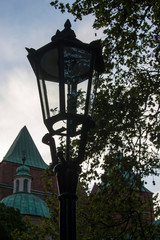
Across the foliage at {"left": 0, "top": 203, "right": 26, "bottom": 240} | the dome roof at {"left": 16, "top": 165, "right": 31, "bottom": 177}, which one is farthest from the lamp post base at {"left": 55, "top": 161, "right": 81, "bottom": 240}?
the dome roof at {"left": 16, "top": 165, "right": 31, "bottom": 177}

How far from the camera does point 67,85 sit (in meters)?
3.88

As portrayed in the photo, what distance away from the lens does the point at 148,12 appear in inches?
374

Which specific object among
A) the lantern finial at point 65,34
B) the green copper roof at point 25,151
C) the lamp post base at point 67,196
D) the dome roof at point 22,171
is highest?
the green copper roof at point 25,151

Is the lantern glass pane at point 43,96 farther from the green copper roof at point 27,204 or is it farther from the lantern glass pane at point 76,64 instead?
the green copper roof at point 27,204

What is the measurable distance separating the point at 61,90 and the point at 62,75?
173 mm

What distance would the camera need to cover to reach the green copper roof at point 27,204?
100 ft

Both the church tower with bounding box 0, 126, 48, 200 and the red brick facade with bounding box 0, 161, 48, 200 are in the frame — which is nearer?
the church tower with bounding box 0, 126, 48, 200

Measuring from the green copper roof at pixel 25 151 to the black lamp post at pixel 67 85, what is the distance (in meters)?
36.2

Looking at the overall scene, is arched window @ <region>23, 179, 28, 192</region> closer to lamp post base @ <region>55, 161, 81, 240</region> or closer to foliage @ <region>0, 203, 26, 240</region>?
foliage @ <region>0, 203, 26, 240</region>

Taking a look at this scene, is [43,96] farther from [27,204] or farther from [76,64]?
[27,204]

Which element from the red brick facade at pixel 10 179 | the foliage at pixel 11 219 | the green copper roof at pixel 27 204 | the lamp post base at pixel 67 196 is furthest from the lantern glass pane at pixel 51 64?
the red brick facade at pixel 10 179

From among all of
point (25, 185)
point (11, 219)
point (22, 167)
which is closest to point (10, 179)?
point (22, 167)

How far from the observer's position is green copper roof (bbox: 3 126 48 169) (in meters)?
40.5

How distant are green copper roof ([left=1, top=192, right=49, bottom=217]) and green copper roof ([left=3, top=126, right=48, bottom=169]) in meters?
7.55
